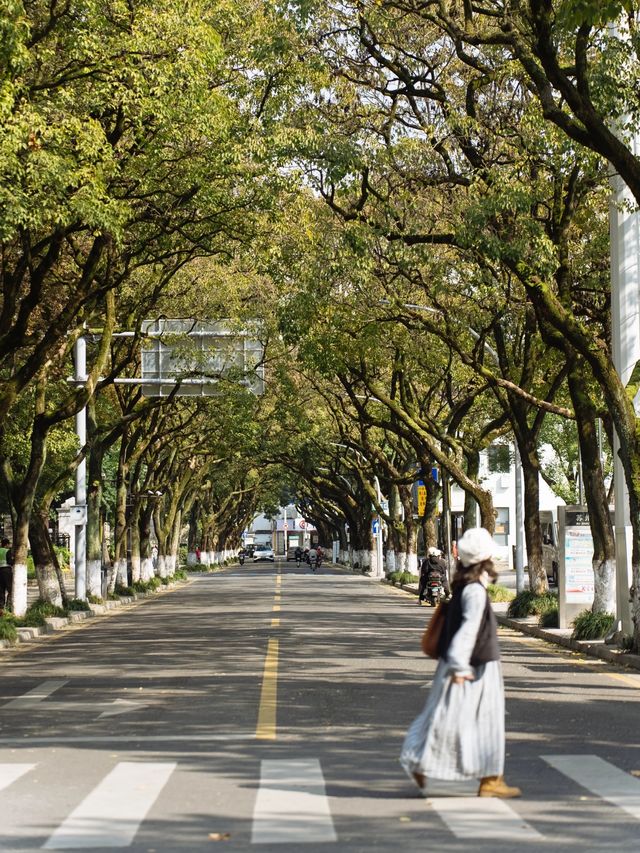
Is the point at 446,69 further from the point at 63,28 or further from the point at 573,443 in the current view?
the point at 573,443

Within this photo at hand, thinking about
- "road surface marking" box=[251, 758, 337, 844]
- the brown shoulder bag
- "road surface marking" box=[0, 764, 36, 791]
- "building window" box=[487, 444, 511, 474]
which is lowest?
"road surface marking" box=[0, 764, 36, 791]

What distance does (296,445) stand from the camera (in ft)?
206

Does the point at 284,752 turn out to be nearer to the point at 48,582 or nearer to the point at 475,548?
the point at 475,548

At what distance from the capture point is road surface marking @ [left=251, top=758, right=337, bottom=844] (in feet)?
23.8

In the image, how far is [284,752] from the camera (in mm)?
10500

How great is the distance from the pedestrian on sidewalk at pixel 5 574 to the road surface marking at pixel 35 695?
491 inches

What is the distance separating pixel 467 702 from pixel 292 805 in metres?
1.16

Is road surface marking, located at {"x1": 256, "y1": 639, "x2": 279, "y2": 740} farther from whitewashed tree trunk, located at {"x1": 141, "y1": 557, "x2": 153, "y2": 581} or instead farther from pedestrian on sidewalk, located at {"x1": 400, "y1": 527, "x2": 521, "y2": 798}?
whitewashed tree trunk, located at {"x1": 141, "y1": 557, "x2": 153, "y2": 581}

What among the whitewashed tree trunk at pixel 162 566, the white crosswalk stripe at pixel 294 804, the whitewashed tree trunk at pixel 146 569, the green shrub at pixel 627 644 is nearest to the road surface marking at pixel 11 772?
the white crosswalk stripe at pixel 294 804

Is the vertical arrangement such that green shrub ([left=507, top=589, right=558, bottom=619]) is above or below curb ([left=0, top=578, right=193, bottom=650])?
above

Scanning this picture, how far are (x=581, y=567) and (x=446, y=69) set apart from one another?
8.39m

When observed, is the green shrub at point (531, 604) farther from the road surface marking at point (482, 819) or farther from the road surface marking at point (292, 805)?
the road surface marking at point (482, 819)

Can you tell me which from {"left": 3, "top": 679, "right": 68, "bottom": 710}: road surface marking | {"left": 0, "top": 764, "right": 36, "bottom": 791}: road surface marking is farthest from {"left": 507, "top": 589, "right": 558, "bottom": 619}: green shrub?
{"left": 0, "top": 764, "right": 36, "bottom": 791}: road surface marking

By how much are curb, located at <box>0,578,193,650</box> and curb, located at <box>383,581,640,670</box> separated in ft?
28.3
